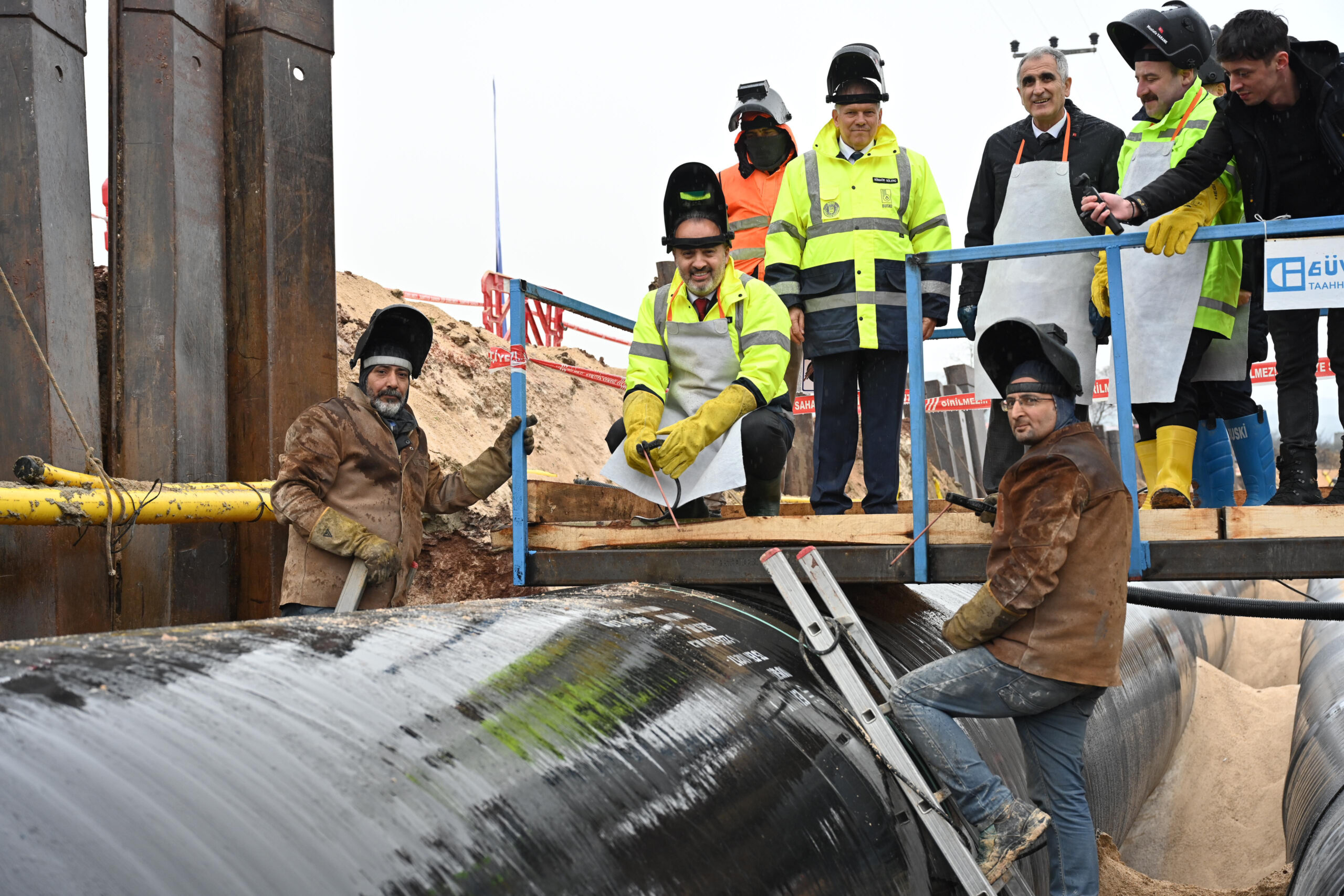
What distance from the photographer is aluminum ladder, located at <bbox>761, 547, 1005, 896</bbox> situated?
3.20m

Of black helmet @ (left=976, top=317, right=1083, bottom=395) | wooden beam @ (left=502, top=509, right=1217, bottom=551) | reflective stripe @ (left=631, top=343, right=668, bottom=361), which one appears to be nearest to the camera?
black helmet @ (left=976, top=317, right=1083, bottom=395)

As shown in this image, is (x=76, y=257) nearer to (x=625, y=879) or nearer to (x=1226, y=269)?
(x=625, y=879)

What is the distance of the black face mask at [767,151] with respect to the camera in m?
6.72

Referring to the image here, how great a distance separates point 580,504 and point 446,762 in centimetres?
336

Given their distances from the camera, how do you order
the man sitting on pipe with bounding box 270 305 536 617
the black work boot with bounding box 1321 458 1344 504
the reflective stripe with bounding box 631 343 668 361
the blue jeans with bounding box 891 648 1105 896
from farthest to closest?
the reflective stripe with bounding box 631 343 668 361 → the man sitting on pipe with bounding box 270 305 536 617 → the black work boot with bounding box 1321 458 1344 504 → the blue jeans with bounding box 891 648 1105 896

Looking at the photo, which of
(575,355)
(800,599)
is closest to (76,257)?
(800,599)

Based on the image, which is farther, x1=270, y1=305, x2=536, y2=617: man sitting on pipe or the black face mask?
the black face mask

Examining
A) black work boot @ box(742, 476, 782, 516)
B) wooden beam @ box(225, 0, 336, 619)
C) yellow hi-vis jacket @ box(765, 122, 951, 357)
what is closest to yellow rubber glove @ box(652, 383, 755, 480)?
black work boot @ box(742, 476, 782, 516)

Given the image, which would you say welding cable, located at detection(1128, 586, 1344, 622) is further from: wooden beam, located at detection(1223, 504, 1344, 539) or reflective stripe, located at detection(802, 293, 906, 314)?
reflective stripe, located at detection(802, 293, 906, 314)

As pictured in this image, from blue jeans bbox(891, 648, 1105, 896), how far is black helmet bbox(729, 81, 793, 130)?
400 cm

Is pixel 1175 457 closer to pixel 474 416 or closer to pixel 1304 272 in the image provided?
pixel 1304 272

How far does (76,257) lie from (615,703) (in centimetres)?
384

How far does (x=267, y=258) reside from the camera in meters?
5.83

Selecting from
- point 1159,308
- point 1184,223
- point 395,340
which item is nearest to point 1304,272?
point 1184,223
